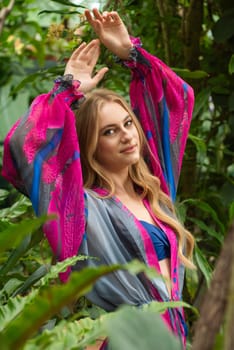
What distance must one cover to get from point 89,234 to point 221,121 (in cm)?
112

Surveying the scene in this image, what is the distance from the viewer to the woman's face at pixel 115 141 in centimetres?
173

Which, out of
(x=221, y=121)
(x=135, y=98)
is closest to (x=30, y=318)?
(x=135, y=98)

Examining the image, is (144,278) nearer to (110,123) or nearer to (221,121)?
(110,123)

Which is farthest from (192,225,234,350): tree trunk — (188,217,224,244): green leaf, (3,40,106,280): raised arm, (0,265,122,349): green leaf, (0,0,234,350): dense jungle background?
(188,217,224,244): green leaf

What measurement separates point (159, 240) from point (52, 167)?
304 millimetres

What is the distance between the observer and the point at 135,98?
76.7 inches

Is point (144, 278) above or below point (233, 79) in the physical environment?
below

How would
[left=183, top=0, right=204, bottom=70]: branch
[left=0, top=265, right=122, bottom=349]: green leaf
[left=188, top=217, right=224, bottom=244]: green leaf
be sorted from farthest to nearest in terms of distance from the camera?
[left=183, top=0, right=204, bottom=70]: branch < [left=188, top=217, right=224, bottom=244]: green leaf < [left=0, top=265, right=122, bottom=349]: green leaf

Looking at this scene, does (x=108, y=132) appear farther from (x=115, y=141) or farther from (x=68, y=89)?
(x=68, y=89)

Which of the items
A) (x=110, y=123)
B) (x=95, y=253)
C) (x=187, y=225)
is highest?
(x=110, y=123)

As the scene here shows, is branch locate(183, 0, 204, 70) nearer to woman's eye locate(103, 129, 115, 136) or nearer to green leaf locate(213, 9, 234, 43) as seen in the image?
green leaf locate(213, 9, 234, 43)

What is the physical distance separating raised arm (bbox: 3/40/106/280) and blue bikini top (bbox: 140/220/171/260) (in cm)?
18

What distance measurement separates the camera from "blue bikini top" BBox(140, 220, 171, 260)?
5.67ft

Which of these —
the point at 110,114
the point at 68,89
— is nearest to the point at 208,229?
the point at 110,114
